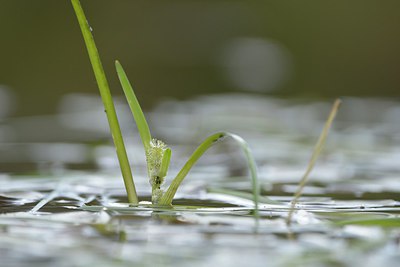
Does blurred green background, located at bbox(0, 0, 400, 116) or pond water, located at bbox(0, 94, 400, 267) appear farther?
blurred green background, located at bbox(0, 0, 400, 116)

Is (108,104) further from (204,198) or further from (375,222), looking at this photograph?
(375,222)

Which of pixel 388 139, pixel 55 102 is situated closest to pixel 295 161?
pixel 388 139

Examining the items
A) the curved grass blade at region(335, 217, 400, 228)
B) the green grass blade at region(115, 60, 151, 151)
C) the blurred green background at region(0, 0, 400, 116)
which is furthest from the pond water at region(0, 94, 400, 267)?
the blurred green background at region(0, 0, 400, 116)

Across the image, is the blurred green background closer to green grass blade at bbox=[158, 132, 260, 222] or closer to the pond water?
the pond water

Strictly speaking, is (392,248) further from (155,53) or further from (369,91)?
(155,53)

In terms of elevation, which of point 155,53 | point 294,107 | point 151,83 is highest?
point 155,53

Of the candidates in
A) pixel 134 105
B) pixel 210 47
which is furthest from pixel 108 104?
pixel 210 47
